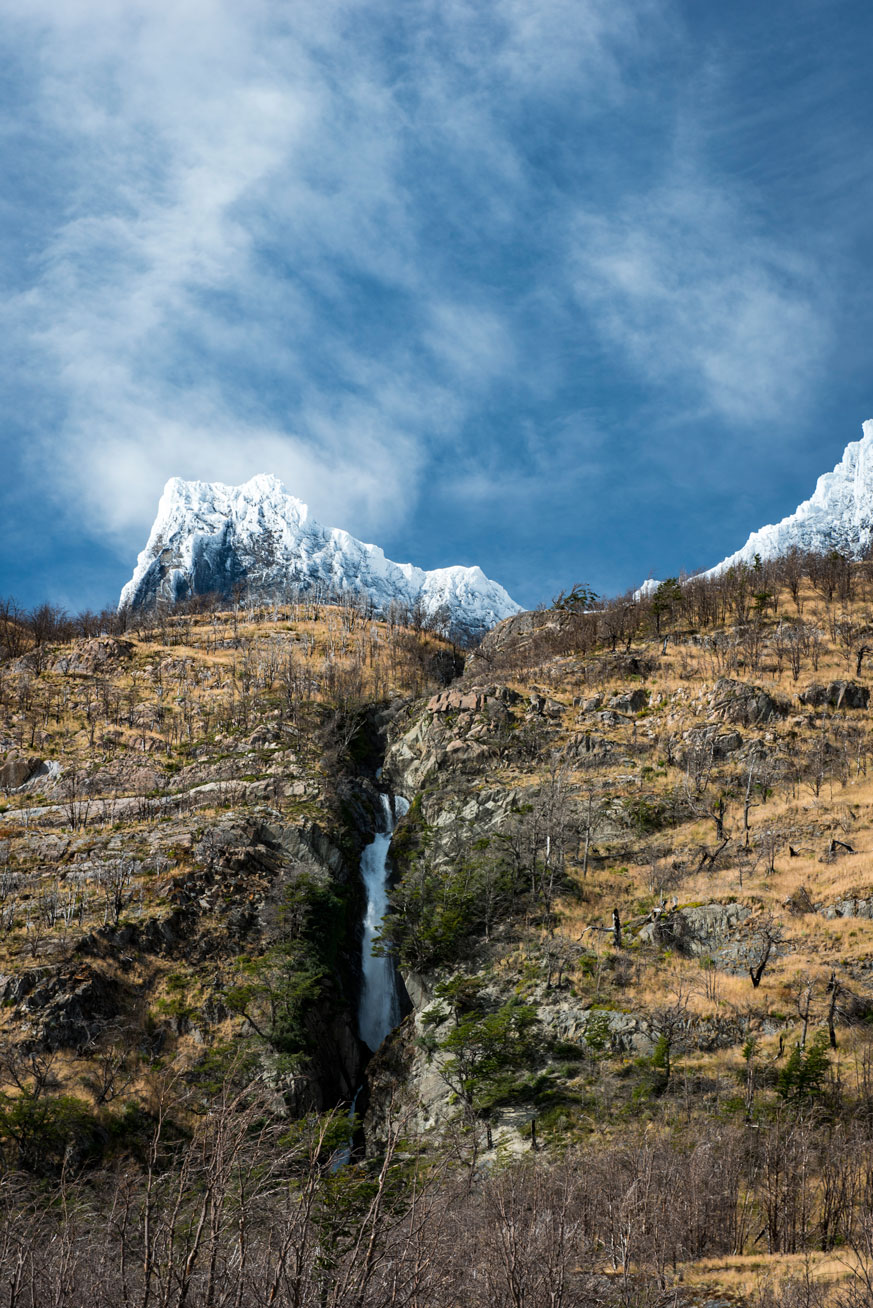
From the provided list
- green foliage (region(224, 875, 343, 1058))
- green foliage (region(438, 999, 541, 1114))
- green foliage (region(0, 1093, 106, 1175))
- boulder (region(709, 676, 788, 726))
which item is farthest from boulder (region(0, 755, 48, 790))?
boulder (region(709, 676, 788, 726))

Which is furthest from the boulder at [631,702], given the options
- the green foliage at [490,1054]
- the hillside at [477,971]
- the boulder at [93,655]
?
the boulder at [93,655]

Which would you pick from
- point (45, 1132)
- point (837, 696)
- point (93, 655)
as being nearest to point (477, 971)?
point (45, 1132)

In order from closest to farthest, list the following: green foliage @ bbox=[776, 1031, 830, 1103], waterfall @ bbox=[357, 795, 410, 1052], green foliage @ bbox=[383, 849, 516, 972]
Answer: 1. green foliage @ bbox=[776, 1031, 830, 1103]
2. green foliage @ bbox=[383, 849, 516, 972]
3. waterfall @ bbox=[357, 795, 410, 1052]

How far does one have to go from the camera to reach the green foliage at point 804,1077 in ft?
100

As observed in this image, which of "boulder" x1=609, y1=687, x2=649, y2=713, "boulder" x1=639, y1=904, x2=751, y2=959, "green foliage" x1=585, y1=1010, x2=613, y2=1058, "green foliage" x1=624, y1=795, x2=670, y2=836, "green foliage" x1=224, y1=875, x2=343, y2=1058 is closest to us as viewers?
"green foliage" x1=585, y1=1010, x2=613, y2=1058

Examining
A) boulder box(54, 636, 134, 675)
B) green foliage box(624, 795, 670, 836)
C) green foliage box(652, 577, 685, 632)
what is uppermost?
green foliage box(652, 577, 685, 632)

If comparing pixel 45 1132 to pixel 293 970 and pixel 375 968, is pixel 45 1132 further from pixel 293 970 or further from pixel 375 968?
pixel 375 968

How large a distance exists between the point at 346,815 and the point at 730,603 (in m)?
54.3

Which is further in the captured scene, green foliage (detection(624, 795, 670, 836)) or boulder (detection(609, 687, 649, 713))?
boulder (detection(609, 687, 649, 713))

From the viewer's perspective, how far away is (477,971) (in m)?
51.1

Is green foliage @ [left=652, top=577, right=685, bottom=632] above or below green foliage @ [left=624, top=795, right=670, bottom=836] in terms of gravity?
above

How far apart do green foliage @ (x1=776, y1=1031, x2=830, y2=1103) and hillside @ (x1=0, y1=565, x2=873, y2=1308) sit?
155 mm

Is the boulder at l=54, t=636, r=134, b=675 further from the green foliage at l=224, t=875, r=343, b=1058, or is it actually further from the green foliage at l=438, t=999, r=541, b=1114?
the green foliage at l=438, t=999, r=541, b=1114

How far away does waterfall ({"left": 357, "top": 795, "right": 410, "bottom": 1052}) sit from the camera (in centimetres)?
5916
